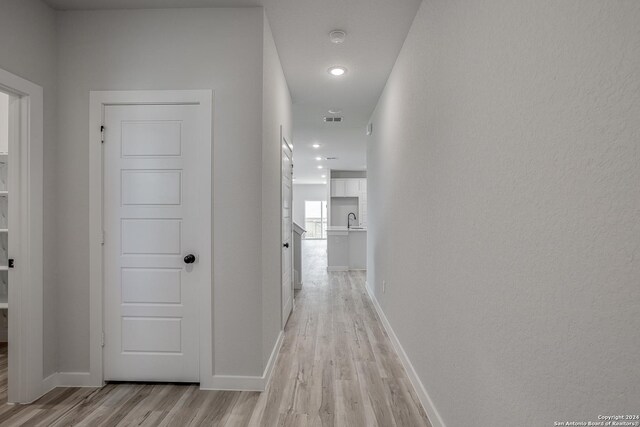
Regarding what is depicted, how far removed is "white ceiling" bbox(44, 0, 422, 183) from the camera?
7.95ft

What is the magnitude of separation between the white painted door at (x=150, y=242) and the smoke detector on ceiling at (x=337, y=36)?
125 centimetres

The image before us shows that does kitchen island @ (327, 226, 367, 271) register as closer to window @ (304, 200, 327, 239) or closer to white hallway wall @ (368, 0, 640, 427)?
white hallway wall @ (368, 0, 640, 427)

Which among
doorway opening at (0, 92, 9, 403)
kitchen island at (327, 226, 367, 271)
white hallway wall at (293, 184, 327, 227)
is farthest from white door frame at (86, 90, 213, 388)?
white hallway wall at (293, 184, 327, 227)

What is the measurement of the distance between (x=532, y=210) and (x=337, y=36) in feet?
7.53

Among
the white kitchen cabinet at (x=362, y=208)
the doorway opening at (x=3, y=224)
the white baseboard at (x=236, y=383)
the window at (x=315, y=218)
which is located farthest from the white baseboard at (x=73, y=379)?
the window at (x=315, y=218)

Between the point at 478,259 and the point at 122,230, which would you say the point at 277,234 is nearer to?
the point at 122,230

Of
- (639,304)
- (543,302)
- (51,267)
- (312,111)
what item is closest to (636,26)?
(639,304)

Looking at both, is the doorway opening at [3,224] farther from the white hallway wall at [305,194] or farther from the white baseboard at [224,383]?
the white hallway wall at [305,194]

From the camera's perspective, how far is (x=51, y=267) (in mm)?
2469

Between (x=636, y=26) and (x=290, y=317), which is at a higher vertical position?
(x=636, y=26)

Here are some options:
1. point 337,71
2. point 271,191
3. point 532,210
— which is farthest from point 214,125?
point 532,210

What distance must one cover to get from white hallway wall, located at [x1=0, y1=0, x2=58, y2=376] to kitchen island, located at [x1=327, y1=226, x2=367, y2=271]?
18.8ft

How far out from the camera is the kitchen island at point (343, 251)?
25.7 feet

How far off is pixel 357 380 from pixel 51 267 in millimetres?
2359
